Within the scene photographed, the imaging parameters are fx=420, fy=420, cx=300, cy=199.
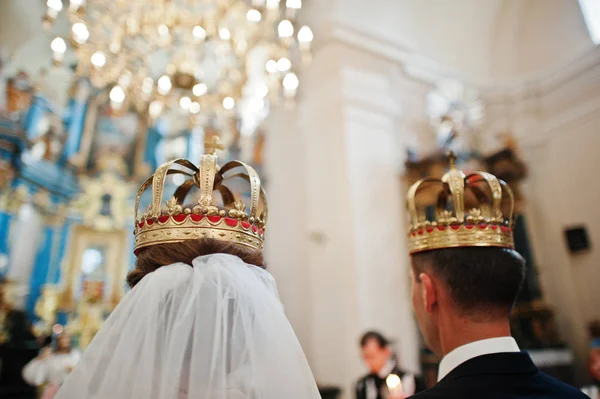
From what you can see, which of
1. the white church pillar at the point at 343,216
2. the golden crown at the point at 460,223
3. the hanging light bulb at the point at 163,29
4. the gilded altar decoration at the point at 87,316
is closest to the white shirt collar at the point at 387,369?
the white church pillar at the point at 343,216

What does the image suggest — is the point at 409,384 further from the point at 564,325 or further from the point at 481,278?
the point at 564,325

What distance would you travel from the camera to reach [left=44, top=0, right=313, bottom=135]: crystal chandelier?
483 centimetres

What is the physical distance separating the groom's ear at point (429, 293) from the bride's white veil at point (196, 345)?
559 millimetres

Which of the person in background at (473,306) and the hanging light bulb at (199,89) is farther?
the hanging light bulb at (199,89)

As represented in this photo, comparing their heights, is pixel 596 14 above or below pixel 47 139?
above

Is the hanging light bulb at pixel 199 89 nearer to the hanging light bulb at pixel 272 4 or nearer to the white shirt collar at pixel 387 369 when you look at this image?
the hanging light bulb at pixel 272 4

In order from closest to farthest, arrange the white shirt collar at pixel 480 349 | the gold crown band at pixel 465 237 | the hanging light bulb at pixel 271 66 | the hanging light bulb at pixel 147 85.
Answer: the white shirt collar at pixel 480 349 < the gold crown band at pixel 465 237 < the hanging light bulb at pixel 271 66 < the hanging light bulb at pixel 147 85

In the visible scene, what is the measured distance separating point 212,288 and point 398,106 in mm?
6817

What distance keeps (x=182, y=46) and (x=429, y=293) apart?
4.70 metres

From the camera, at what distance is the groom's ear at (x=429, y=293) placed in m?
1.58

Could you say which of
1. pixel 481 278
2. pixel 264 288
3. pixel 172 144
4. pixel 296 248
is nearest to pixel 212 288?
pixel 264 288

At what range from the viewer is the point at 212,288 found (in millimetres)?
1270

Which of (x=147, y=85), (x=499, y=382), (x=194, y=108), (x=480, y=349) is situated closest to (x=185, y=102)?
(x=194, y=108)

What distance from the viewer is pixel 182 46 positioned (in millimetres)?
5223
